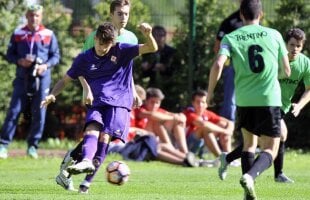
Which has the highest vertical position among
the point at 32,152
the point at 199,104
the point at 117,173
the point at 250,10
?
the point at 250,10

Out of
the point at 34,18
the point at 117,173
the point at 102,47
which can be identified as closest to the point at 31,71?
the point at 34,18

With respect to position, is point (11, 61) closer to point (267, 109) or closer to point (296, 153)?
point (296, 153)

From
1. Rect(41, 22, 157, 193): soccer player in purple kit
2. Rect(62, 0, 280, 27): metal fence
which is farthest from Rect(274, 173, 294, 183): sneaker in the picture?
Rect(62, 0, 280, 27): metal fence

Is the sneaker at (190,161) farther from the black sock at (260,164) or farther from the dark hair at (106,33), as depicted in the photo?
the black sock at (260,164)

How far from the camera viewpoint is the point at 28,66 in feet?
55.3

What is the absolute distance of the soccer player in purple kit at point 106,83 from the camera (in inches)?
427

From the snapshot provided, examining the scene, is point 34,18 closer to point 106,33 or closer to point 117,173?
point 106,33

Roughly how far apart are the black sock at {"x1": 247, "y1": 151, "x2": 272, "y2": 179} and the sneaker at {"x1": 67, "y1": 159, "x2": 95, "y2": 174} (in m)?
1.73

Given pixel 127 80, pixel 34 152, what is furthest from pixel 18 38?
pixel 127 80

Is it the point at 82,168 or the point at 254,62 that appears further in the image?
the point at 82,168

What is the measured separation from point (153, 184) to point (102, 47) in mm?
2275

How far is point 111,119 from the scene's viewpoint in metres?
10.9

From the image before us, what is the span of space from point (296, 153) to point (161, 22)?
427cm

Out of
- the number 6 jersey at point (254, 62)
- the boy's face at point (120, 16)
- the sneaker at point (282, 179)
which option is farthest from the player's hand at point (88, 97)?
the sneaker at point (282, 179)
